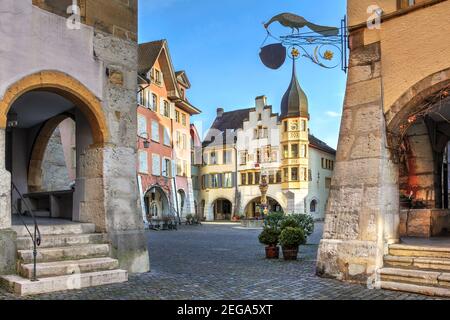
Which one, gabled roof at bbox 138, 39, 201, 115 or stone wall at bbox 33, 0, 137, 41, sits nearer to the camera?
stone wall at bbox 33, 0, 137, 41

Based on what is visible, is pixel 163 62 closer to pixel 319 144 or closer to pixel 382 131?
pixel 319 144

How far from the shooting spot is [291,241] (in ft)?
35.3

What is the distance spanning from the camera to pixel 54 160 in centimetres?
1395

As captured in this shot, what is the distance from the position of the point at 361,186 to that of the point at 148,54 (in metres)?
29.1

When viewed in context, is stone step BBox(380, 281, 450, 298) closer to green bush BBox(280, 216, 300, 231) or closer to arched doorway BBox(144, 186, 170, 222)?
green bush BBox(280, 216, 300, 231)

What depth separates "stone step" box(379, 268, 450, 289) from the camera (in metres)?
6.54

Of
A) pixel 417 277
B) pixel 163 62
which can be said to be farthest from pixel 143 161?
pixel 417 277

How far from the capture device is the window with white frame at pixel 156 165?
111ft

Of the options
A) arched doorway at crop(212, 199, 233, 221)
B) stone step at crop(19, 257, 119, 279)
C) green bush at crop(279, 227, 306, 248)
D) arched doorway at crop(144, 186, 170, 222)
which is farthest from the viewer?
arched doorway at crop(212, 199, 233, 221)

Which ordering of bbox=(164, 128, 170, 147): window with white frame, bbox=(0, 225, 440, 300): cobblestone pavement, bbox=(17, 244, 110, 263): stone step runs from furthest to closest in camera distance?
bbox=(164, 128, 170, 147): window with white frame → bbox=(17, 244, 110, 263): stone step → bbox=(0, 225, 440, 300): cobblestone pavement

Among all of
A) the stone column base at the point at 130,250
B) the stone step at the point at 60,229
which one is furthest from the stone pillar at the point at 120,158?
the stone step at the point at 60,229

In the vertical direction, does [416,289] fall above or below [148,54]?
below

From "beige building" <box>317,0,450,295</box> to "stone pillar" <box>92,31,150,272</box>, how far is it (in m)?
3.43

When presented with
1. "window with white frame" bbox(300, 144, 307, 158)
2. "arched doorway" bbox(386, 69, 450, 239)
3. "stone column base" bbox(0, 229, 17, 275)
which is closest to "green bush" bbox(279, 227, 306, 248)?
"arched doorway" bbox(386, 69, 450, 239)
